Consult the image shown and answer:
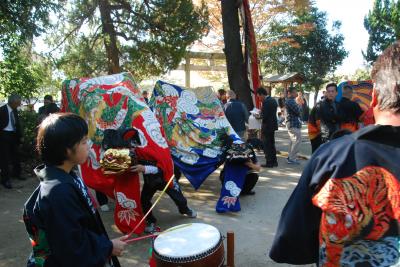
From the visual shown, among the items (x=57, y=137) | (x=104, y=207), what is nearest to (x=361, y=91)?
(x=104, y=207)

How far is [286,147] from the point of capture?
9.12 metres

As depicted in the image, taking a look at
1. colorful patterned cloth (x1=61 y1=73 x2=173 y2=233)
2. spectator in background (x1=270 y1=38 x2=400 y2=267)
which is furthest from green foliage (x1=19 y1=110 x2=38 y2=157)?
spectator in background (x1=270 y1=38 x2=400 y2=267)

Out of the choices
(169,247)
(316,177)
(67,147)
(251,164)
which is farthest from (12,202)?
(316,177)

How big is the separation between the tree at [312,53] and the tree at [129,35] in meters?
11.0

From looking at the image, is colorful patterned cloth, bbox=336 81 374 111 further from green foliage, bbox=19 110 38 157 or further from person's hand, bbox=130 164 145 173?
green foliage, bbox=19 110 38 157

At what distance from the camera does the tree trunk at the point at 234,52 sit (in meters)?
8.31

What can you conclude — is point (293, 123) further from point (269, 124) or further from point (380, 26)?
point (380, 26)

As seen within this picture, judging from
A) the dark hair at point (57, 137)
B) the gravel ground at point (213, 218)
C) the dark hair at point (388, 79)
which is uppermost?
the dark hair at point (388, 79)

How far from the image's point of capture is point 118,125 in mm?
3717

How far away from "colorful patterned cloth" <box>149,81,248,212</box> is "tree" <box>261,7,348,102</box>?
600 inches

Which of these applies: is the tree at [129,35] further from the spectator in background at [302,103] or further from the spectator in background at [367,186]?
the spectator in background at [367,186]

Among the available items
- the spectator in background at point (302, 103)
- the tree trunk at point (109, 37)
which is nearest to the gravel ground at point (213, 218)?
the tree trunk at point (109, 37)

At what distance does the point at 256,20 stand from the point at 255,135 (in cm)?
1199

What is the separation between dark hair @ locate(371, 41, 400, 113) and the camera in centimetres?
102
